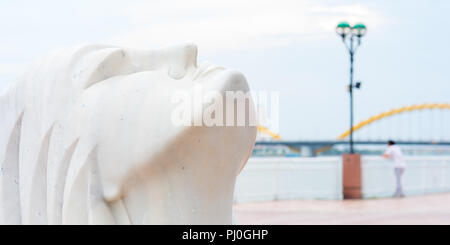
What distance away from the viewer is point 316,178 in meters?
13.1

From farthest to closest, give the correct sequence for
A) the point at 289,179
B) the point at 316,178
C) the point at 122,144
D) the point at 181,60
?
1. the point at 316,178
2. the point at 289,179
3. the point at 181,60
4. the point at 122,144

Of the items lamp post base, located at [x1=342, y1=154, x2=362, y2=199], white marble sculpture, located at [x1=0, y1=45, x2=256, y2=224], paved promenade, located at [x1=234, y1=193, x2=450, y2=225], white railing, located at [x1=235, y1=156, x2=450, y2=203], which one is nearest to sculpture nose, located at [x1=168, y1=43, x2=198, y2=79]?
white marble sculpture, located at [x1=0, y1=45, x2=256, y2=224]

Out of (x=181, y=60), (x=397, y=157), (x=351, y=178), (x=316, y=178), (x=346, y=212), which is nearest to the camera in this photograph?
(x=181, y=60)

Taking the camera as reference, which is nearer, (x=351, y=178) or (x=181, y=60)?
(x=181, y=60)

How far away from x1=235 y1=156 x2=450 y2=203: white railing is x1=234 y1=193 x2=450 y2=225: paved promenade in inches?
14.4

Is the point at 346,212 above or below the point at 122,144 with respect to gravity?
below

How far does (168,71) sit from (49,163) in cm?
61

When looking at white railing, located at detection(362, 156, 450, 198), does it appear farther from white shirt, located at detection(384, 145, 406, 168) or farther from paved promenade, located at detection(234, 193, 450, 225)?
paved promenade, located at detection(234, 193, 450, 225)

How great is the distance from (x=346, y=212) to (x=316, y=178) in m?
2.34

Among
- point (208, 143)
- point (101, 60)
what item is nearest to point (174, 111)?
point (208, 143)

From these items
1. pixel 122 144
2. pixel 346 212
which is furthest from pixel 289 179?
pixel 122 144

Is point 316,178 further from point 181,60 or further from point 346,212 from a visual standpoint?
point 181,60

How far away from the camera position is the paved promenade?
9.35m

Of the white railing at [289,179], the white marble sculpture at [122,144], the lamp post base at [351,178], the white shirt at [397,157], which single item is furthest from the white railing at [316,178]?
the white marble sculpture at [122,144]
